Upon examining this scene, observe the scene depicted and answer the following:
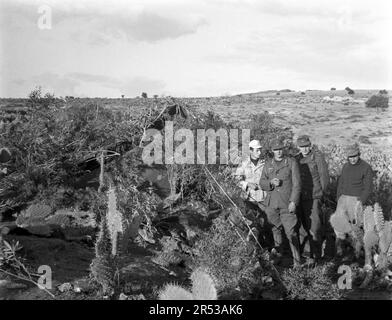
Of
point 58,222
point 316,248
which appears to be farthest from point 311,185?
point 58,222

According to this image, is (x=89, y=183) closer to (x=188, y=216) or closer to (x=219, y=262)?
(x=188, y=216)

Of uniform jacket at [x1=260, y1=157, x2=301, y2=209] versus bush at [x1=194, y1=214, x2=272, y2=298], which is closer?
bush at [x1=194, y1=214, x2=272, y2=298]

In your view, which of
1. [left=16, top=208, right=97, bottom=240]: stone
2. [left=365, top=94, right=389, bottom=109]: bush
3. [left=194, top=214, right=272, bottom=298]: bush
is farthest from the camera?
[left=365, top=94, right=389, bottom=109]: bush

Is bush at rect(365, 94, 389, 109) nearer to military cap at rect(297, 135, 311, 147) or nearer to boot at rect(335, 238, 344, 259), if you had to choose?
boot at rect(335, 238, 344, 259)

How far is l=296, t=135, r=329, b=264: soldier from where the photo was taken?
8.20 m

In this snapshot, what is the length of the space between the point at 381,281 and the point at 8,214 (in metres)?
5.19

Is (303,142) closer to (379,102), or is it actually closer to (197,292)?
(197,292)

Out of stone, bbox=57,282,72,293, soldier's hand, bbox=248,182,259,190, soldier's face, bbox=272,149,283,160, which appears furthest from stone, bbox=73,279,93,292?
soldier's hand, bbox=248,182,259,190

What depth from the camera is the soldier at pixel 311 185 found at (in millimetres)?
8203

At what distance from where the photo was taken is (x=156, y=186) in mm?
9406

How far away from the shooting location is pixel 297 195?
7723mm

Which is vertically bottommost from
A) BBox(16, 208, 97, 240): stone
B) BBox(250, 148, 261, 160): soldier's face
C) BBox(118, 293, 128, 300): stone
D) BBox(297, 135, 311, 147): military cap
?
BBox(118, 293, 128, 300): stone
